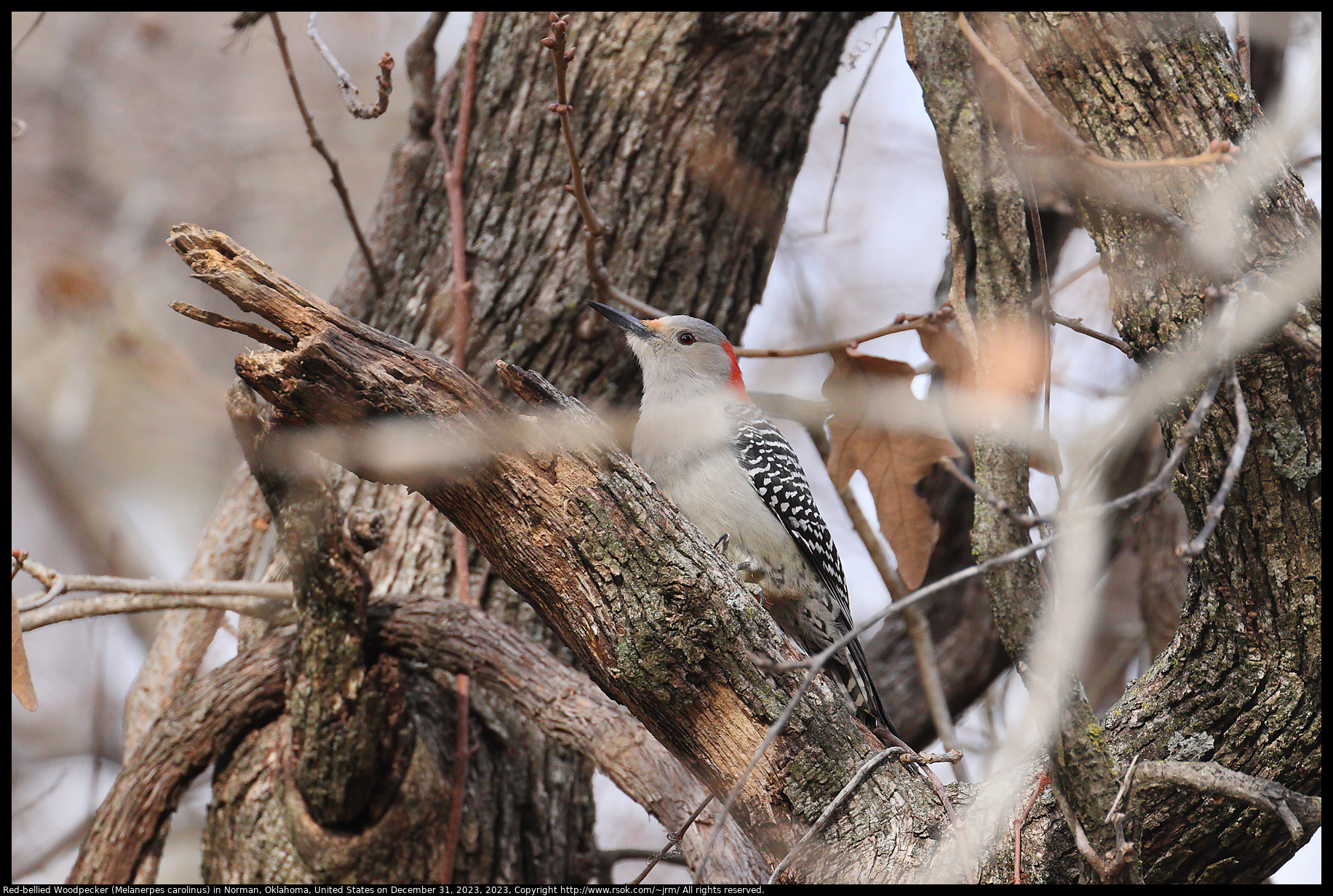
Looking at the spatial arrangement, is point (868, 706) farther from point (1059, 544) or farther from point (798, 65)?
point (798, 65)

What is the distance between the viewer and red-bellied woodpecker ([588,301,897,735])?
4109 millimetres

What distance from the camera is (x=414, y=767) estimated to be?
3500mm

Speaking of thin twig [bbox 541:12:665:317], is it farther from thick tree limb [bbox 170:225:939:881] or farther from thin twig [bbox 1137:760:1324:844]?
thin twig [bbox 1137:760:1324:844]

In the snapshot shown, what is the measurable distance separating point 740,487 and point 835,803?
206 cm

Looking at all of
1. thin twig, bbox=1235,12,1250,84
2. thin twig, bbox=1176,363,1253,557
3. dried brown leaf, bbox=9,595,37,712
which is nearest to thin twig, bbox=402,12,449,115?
dried brown leaf, bbox=9,595,37,712

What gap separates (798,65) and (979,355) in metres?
2.59

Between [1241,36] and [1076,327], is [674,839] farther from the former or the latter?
[1241,36]

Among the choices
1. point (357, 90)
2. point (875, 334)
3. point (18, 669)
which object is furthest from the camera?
point (875, 334)

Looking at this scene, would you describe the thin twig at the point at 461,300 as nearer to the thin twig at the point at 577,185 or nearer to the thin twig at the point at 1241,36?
the thin twig at the point at 577,185

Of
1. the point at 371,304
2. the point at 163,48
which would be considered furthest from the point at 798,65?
the point at 163,48

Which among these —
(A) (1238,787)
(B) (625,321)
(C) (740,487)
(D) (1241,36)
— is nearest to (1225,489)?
(A) (1238,787)

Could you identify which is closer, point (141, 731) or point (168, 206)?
point (141, 731)

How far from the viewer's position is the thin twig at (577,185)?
3051 mm

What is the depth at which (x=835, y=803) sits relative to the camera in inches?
89.6
